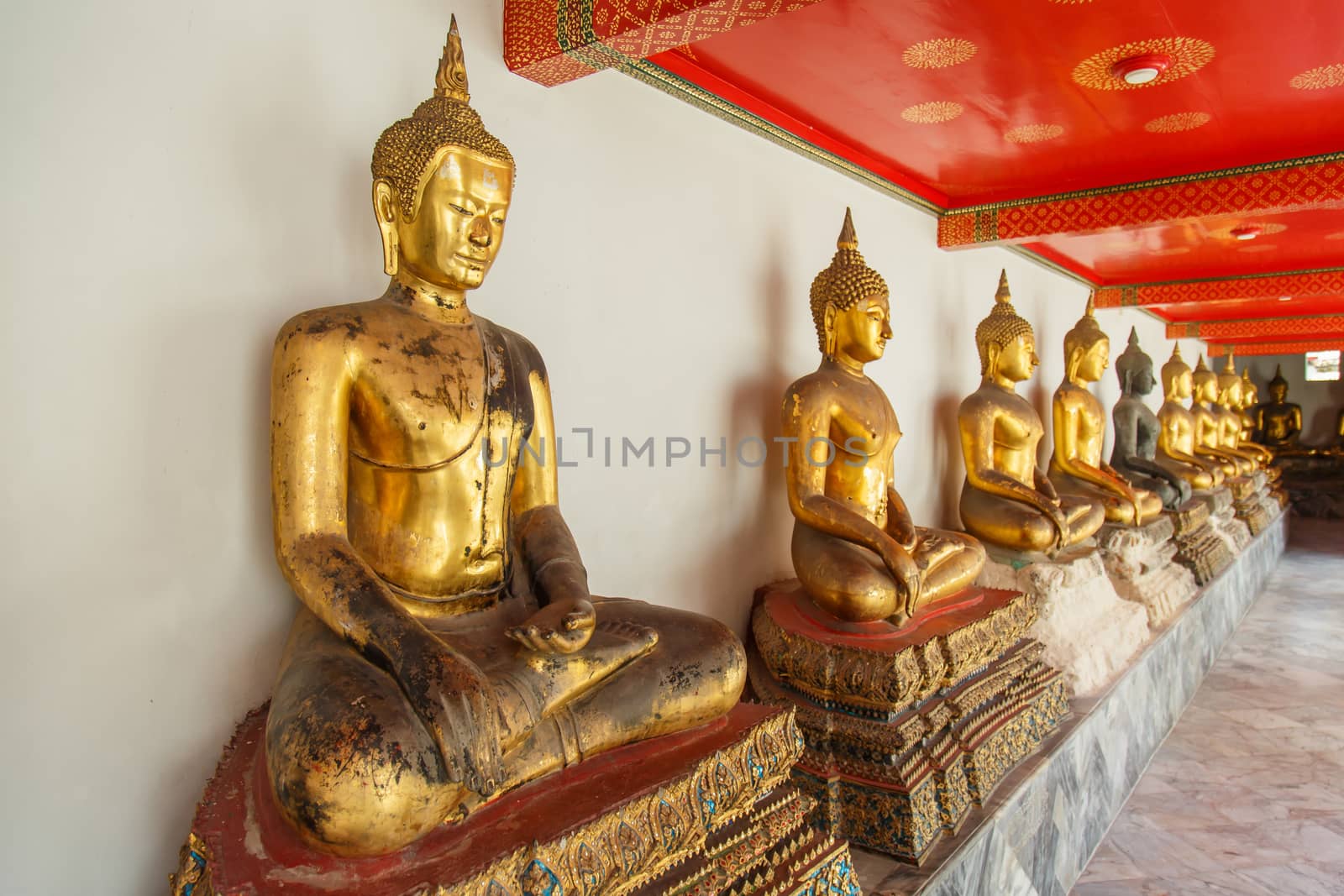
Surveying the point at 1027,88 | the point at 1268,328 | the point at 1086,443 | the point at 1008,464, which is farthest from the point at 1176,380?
the point at 1027,88

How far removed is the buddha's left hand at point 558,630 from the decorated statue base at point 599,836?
26cm

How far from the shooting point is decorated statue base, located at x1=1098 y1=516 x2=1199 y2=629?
4523 millimetres

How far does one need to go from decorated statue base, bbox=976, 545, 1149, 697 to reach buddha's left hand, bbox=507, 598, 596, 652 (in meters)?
2.38

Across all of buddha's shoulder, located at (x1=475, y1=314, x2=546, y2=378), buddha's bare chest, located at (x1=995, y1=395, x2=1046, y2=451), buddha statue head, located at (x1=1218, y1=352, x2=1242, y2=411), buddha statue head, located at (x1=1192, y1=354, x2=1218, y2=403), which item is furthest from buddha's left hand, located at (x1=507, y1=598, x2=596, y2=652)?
buddha statue head, located at (x1=1218, y1=352, x2=1242, y2=411)

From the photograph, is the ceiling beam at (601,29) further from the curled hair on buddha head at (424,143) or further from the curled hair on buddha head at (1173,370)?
the curled hair on buddha head at (1173,370)

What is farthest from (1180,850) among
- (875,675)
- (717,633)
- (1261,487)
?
(1261,487)

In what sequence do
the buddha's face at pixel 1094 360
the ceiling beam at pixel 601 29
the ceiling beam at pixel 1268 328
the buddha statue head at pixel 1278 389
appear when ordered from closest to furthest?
1. the ceiling beam at pixel 601 29
2. the buddha's face at pixel 1094 360
3. the ceiling beam at pixel 1268 328
4. the buddha statue head at pixel 1278 389

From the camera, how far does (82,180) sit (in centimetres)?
157

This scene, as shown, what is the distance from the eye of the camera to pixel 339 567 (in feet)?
5.16

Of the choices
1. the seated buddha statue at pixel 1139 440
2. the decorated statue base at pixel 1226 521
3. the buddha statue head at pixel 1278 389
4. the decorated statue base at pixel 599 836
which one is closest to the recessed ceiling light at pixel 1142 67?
the decorated statue base at pixel 599 836

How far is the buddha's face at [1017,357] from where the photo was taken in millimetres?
4289

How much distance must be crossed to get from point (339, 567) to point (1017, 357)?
12.0ft

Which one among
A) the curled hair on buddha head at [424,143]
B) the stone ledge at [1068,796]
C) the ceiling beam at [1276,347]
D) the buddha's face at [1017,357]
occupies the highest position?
the ceiling beam at [1276,347]

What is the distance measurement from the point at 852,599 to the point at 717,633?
896 mm
